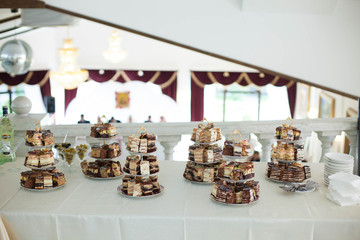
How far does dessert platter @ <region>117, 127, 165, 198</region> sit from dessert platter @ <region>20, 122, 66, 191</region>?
347 millimetres

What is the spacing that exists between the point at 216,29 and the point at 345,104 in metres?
5.81

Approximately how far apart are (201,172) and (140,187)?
14.0 inches

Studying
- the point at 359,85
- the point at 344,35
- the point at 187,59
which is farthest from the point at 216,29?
the point at 187,59

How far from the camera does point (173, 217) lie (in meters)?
1.82

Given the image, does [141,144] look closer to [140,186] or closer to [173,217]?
[140,186]

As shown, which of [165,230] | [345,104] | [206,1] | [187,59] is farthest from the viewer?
[187,59]

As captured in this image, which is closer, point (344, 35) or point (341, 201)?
point (341, 201)

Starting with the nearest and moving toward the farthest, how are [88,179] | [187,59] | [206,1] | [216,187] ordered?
[216,187], [88,179], [206,1], [187,59]

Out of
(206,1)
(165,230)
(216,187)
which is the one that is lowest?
(165,230)

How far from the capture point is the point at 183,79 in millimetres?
11586

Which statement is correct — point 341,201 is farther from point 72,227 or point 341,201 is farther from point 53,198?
point 53,198

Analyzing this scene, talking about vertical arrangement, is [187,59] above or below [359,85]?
above

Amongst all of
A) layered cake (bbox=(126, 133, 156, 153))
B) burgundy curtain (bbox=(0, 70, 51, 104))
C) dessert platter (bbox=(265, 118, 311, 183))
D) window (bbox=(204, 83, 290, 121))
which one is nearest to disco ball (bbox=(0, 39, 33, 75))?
layered cake (bbox=(126, 133, 156, 153))

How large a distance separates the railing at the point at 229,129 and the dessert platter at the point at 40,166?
66 centimetres
